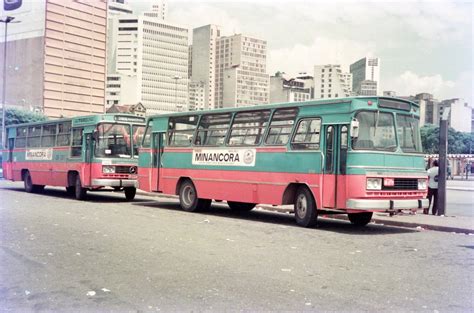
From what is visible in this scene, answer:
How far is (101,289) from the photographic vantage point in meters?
6.09

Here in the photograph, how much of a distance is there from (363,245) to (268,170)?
4.18 metres

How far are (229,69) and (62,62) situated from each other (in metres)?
78.3

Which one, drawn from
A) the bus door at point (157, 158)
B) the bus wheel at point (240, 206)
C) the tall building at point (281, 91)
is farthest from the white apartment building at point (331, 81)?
the bus wheel at point (240, 206)

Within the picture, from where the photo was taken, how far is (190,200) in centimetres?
1602

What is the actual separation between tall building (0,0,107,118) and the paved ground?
124966mm

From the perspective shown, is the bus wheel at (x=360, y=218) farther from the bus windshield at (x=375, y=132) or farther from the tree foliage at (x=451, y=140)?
the tree foliage at (x=451, y=140)

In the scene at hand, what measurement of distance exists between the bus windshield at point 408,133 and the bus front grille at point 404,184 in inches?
26.9

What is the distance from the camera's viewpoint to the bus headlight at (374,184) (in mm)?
11250

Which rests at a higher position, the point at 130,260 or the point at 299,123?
the point at 299,123

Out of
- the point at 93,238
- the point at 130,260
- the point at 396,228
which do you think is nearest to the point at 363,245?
the point at 396,228

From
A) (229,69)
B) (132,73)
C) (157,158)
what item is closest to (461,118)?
(229,69)

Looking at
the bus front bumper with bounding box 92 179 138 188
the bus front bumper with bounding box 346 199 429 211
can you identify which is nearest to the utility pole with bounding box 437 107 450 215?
the bus front bumper with bounding box 346 199 429 211

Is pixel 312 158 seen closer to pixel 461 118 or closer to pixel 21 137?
pixel 21 137

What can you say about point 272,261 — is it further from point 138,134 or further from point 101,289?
point 138,134
